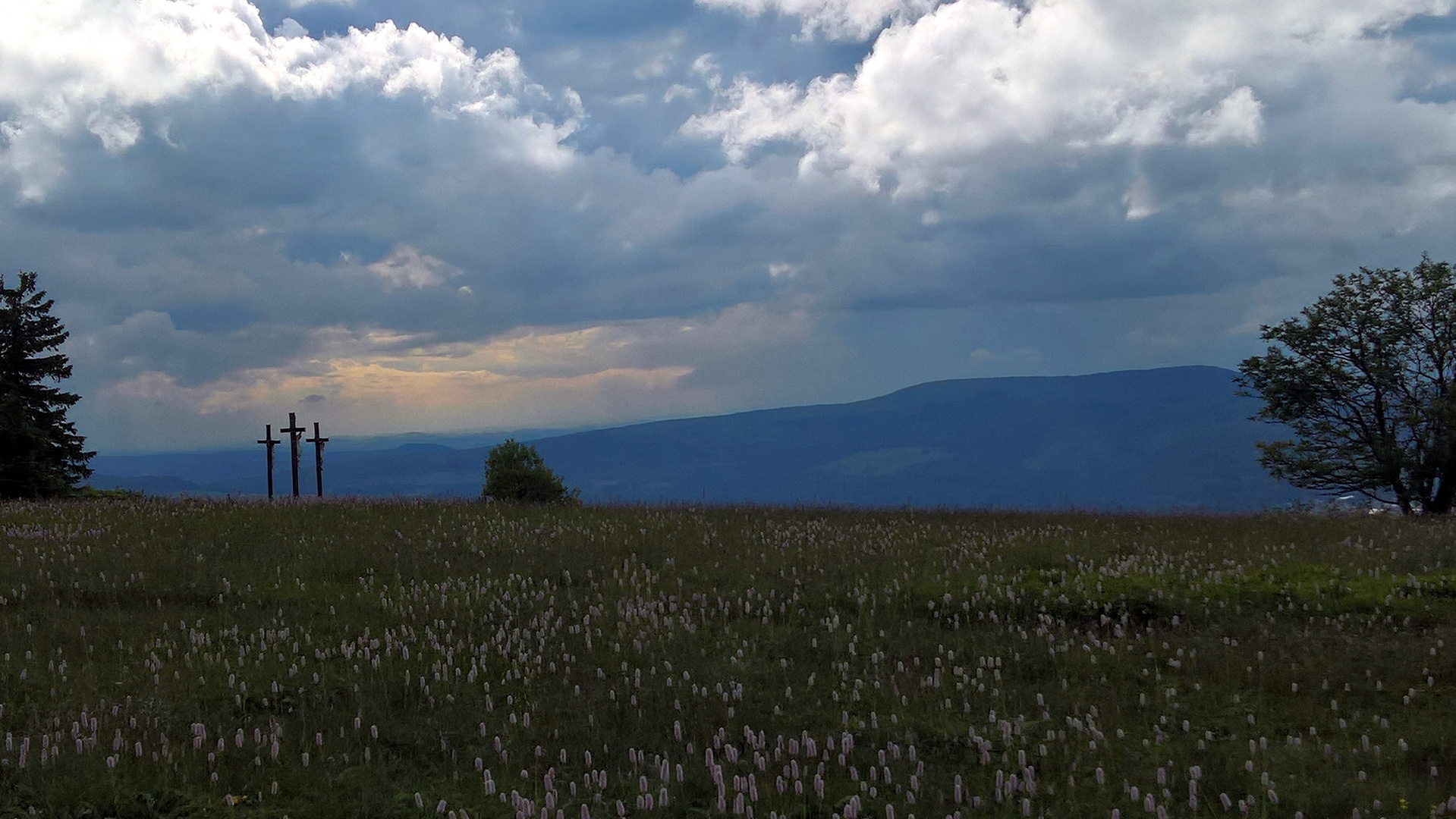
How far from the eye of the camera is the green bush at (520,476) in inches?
1262

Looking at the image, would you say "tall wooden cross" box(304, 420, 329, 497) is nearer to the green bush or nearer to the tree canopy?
the green bush

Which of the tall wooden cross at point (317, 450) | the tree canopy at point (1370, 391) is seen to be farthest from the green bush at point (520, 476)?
the tree canopy at point (1370, 391)

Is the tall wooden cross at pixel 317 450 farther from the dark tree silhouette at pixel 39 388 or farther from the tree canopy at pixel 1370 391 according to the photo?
the tree canopy at pixel 1370 391

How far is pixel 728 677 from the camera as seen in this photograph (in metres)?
9.89

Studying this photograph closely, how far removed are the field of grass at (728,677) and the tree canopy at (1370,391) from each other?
48.0 ft

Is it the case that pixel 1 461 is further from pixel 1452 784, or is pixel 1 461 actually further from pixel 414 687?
pixel 1452 784

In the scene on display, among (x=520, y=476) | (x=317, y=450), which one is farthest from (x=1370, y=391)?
(x=317, y=450)

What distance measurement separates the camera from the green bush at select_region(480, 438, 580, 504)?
3206cm

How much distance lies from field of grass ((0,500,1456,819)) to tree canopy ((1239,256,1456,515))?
14.6m

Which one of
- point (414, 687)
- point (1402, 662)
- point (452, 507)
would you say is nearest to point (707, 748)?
point (414, 687)

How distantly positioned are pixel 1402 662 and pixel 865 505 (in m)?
16.3

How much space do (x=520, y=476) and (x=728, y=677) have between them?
77.8 ft

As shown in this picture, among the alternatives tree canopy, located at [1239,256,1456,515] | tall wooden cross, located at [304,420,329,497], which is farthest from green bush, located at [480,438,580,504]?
tree canopy, located at [1239,256,1456,515]

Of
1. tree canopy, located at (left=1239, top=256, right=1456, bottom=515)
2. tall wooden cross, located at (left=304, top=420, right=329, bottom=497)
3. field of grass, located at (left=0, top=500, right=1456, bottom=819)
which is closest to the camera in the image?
field of grass, located at (left=0, top=500, right=1456, bottom=819)
